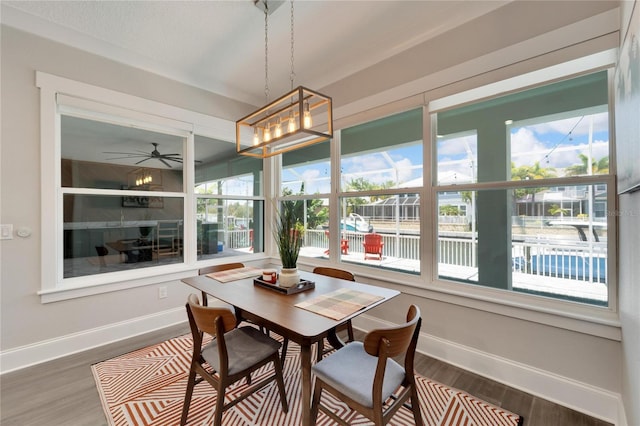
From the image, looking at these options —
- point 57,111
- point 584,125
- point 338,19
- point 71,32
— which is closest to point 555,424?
point 584,125

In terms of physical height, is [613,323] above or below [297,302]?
below

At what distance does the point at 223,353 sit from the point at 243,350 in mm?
262

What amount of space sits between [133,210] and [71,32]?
1.77m

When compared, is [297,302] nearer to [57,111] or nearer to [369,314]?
[369,314]

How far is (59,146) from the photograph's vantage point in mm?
2549

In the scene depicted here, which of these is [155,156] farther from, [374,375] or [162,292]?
[374,375]

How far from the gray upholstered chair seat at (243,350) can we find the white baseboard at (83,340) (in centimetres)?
178

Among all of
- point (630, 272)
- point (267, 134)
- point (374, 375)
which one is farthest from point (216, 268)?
point (630, 272)

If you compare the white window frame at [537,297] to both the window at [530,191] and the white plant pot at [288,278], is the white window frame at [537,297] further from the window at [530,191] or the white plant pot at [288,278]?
the white plant pot at [288,278]

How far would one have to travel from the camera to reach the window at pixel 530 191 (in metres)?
1.83

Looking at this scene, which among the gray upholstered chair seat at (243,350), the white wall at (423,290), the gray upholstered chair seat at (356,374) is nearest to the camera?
the gray upholstered chair seat at (356,374)

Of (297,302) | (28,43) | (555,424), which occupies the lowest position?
(555,424)

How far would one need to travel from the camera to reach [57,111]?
8.25 feet

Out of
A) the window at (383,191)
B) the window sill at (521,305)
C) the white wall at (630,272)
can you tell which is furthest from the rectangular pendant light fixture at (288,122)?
the window sill at (521,305)
